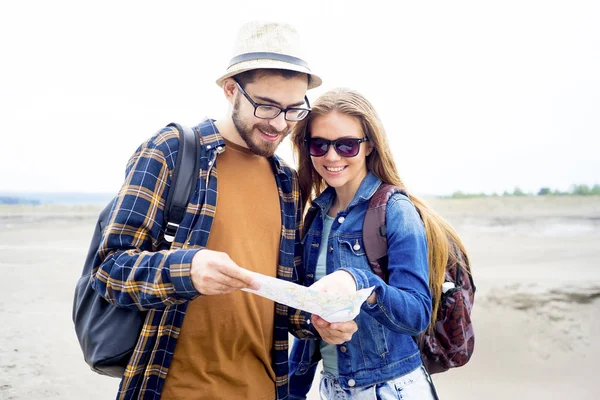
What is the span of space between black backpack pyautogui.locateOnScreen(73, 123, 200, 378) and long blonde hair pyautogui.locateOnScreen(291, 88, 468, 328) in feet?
2.67

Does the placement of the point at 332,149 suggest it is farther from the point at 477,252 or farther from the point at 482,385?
the point at 477,252

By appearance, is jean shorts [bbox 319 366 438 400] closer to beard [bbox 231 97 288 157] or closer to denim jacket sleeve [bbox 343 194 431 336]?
denim jacket sleeve [bbox 343 194 431 336]

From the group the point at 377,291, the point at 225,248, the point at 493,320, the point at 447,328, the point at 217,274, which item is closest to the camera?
the point at 217,274

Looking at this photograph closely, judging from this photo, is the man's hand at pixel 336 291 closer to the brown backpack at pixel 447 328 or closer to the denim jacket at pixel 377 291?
the denim jacket at pixel 377 291

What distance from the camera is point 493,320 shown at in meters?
7.49

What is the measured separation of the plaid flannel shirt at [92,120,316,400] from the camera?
1849mm

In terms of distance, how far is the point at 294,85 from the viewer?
243 centimetres

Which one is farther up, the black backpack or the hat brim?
the hat brim

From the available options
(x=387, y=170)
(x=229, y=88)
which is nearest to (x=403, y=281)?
(x=387, y=170)

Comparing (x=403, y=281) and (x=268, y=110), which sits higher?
(x=268, y=110)

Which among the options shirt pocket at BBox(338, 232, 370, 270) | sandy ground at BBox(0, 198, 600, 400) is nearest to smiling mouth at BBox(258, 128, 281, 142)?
shirt pocket at BBox(338, 232, 370, 270)

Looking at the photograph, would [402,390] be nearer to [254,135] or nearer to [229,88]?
[254,135]

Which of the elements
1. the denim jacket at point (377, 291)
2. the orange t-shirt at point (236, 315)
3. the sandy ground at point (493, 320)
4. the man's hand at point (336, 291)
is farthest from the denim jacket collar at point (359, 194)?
the sandy ground at point (493, 320)

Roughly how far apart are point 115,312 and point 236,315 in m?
0.53
